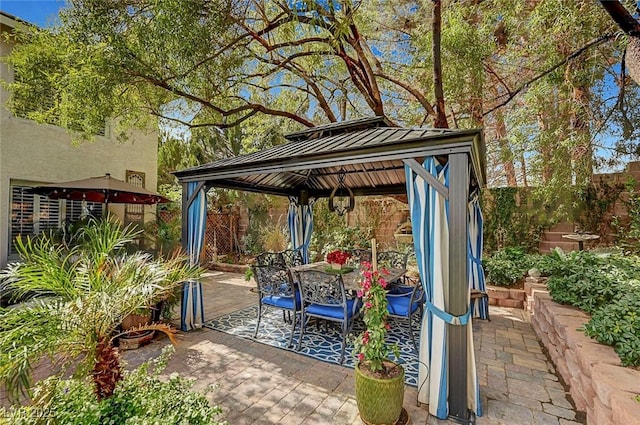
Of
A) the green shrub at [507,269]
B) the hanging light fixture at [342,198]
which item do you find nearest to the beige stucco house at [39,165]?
the hanging light fixture at [342,198]

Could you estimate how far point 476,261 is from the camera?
528 centimetres

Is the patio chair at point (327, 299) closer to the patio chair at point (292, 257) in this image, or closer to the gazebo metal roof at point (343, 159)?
the gazebo metal roof at point (343, 159)

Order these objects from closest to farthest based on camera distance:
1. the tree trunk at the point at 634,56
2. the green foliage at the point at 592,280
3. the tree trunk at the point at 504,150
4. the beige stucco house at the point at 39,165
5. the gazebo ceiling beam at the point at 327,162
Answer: the gazebo ceiling beam at the point at 327,162 < the green foliage at the point at 592,280 < the tree trunk at the point at 634,56 < the beige stucco house at the point at 39,165 < the tree trunk at the point at 504,150

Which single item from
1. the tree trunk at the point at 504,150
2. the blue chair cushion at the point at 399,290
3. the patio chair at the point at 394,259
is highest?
the tree trunk at the point at 504,150

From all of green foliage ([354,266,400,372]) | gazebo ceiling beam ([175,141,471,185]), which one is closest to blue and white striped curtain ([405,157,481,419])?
gazebo ceiling beam ([175,141,471,185])

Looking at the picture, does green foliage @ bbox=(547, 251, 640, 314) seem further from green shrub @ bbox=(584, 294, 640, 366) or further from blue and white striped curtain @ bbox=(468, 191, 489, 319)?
blue and white striped curtain @ bbox=(468, 191, 489, 319)

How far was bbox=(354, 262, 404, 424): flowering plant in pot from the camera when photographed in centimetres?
240

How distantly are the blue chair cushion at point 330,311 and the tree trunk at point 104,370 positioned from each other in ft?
7.90

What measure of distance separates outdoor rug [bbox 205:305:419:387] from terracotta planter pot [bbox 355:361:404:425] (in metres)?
0.85

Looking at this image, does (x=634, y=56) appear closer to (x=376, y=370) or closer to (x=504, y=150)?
(x=504, y=150)

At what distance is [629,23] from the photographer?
3.46m

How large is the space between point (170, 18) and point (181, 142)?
7.83 meters

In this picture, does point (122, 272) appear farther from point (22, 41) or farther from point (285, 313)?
point (22, 41)

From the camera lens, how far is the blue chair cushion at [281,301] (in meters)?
4.28
